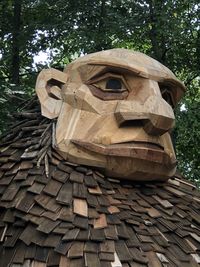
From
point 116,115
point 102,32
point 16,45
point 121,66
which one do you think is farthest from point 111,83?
point 16,45

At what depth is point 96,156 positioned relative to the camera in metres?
3.16

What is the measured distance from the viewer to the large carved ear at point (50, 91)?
339 cm

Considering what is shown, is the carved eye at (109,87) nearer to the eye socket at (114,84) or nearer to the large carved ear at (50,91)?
the eye socket at (114,84)

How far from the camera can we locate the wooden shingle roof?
9.06 feet

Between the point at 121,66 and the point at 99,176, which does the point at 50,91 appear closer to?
the point at 121,66

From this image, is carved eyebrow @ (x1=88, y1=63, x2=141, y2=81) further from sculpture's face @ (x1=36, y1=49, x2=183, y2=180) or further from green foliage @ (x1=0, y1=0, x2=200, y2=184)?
green foliage @ (x1=0, y1=0, x2=200, y2=184)

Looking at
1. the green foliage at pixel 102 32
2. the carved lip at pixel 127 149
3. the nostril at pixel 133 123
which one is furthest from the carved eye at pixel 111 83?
the green foliage at pixel 102 32

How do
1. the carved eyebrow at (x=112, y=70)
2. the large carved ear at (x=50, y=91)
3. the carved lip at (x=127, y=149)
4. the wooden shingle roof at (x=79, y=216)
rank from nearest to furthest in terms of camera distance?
the wooden shingle roof at (x=79, y=216)
the carved lip at (x=127, y=149)
the carved eyebrow at (x=112, y=70)
the large carved ear at (x=50, y=91)

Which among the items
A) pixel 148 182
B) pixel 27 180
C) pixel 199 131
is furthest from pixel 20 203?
pixel 199 131

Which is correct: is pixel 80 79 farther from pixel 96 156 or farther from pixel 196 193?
pixel 196 193

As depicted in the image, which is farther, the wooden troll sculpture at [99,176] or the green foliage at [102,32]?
the green foliage at [102,32]

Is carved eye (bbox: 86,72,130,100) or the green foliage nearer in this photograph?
carved eye (bbox: 86,72,130,100)

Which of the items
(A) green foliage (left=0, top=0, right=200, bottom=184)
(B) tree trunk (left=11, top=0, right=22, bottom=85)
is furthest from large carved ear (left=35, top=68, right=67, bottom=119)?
(B) tree trunk (left=11, top=0, right=22, bottom=85)

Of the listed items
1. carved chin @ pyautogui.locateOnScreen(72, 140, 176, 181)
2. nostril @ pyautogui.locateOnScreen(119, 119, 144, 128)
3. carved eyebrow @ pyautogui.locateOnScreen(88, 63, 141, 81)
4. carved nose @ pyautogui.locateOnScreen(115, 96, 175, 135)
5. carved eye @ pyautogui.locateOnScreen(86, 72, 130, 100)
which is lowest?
carved chin @ pyautogui.locateOnScreen(72, 140, 176, 181)
